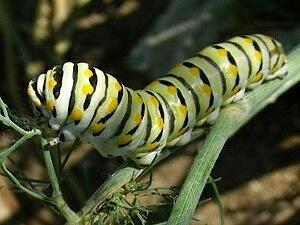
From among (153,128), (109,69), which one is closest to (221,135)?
(153,128)

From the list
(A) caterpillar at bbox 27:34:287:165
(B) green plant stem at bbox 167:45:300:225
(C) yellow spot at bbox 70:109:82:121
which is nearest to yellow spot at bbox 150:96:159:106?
(A) caterpillar at bbox 27:34:287:165

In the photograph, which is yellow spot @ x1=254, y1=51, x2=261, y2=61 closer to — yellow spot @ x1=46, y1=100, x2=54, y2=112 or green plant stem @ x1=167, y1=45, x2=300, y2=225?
green plant stem @ x1=167, y1=45, x2=300, y2=225

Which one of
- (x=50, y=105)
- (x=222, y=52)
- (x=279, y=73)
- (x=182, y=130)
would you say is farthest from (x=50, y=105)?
(x=279, y=73)

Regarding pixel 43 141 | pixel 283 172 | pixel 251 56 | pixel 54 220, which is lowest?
pixel 283 172

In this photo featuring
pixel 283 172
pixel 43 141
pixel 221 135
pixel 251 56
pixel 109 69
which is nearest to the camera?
pixel 43 141

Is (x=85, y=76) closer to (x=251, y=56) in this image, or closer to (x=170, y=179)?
(x=251, y=56)

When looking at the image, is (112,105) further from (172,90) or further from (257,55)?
(257,55)
